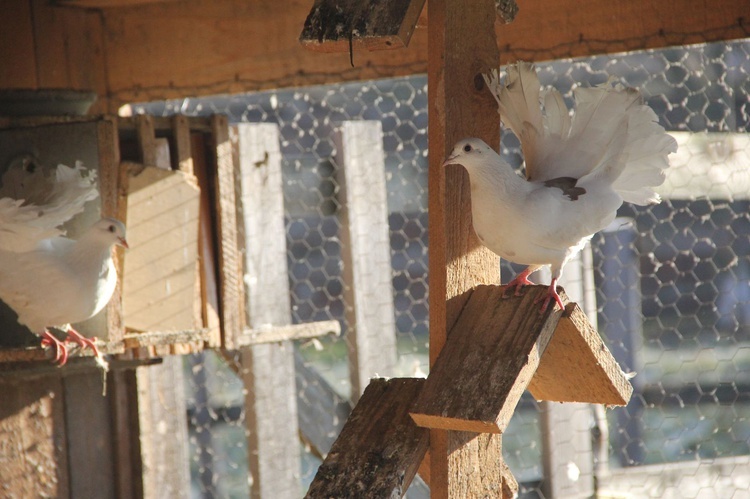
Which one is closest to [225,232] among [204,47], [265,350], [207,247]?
[207,247]

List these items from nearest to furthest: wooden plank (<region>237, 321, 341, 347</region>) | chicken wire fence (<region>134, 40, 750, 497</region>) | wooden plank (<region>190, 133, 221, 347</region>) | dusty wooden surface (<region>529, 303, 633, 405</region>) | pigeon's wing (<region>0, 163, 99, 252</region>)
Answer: dusty wooden surface (<region>529, 303, 633, 405</region>), pigeon's wing (<region>0, 163, 99, 252</region>), wooden plank (<region>190, 133, 221, 347</region>), wooden plank (<region>237, 321, 341, 347</region>), chicken wire fence (<region>134, 40, 750, 497</region>)

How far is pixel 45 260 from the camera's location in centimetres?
182

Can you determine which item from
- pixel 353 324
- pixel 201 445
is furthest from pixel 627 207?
pixel 201 445

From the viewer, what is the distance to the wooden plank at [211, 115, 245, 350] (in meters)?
1.99

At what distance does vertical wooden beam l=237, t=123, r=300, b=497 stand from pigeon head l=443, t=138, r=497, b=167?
1.47 m

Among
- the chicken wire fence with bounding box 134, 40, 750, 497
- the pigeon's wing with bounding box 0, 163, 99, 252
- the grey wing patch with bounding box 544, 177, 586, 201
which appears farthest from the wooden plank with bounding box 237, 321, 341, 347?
the grey wing patch with bounding box 544, 177, 586, 201

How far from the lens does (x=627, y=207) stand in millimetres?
3984

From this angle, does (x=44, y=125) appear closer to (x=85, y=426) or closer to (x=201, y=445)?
(x=85, y=426)

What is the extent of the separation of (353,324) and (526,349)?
1573 millimetres

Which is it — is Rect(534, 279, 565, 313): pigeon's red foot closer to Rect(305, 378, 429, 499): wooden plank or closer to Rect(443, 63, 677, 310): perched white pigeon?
Rect(443, 63, 677, 310): perched white pigeon

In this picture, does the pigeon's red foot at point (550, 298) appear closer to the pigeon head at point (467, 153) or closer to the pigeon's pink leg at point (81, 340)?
the pigeon head at point (467, 153)

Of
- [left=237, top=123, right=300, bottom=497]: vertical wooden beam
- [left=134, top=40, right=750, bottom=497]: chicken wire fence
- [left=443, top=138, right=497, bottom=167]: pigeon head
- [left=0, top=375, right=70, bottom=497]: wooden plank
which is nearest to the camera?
[left=443, top=138, right=497, bottom=167]: pigeon head

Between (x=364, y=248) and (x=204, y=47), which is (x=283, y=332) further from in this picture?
(x=204, y=47)

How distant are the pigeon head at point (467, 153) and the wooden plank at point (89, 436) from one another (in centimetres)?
115
